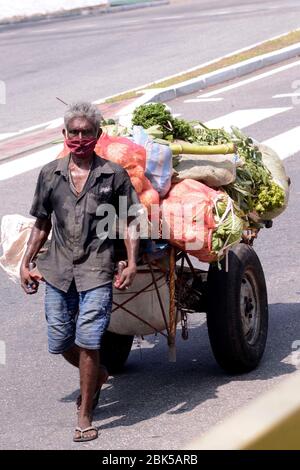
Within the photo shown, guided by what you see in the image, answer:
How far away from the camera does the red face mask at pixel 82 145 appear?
18.6ft

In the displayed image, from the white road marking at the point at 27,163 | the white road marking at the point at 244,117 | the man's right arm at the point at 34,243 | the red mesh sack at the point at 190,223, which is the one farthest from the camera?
the white road marking at the point at 244,117

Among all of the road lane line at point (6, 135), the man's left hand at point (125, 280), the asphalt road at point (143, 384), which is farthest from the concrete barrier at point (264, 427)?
the road lane line at point (6, 135)

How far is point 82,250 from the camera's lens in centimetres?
571

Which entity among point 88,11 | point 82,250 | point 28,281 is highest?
point 88,11

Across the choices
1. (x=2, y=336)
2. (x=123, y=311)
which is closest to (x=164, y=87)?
(x=2, y=336)

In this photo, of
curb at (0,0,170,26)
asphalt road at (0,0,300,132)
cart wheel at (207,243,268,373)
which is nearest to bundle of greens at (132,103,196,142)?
cart wheel at (207,243,268,373)

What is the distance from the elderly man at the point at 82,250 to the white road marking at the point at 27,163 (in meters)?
7.00

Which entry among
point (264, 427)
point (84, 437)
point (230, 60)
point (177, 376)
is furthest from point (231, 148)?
point (230, 60)

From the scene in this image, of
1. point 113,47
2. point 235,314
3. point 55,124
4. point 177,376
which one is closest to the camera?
point 235,314

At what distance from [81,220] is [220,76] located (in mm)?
13054

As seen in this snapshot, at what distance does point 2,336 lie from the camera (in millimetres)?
7555

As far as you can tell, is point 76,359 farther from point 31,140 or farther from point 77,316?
point 31,140

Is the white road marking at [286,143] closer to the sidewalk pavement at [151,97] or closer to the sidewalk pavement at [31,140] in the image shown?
the sidewalk pavement at [151,97]

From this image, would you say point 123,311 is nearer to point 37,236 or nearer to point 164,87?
point 37,236
